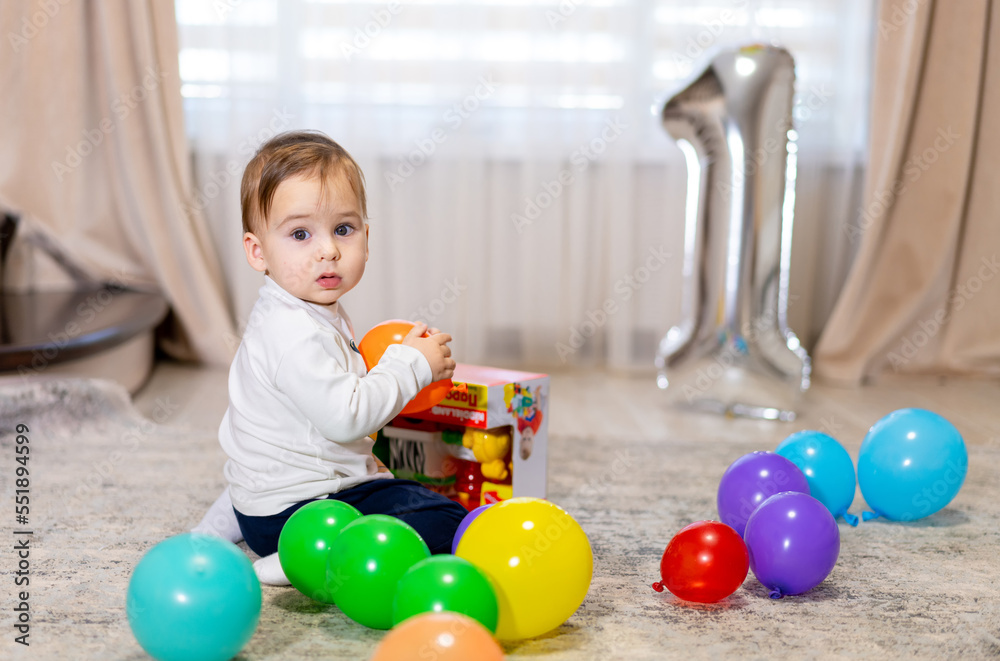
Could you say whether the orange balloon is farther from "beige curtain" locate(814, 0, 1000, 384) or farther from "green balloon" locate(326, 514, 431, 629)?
"beige curtain" locate(814, 0, 1000, 384)

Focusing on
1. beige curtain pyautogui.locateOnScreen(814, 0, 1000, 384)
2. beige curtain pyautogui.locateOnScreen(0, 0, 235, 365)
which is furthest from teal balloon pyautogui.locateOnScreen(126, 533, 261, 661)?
beige curtain pyautogui.locateOnScreen(814, 0, 1000, 384)

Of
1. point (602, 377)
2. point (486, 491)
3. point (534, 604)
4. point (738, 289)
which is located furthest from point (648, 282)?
point (534, 604)

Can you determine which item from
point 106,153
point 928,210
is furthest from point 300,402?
point 928,210

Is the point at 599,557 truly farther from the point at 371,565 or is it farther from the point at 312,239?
the point at 312,239

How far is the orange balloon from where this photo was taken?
833 millimetres

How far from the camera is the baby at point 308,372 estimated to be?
120cm

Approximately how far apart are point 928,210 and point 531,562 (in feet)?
7.53

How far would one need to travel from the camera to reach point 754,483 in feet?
4.45

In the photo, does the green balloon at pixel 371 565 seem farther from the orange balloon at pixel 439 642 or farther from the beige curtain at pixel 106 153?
the beige curtain at pixel 106 153

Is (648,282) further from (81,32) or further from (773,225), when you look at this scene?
(81,32)

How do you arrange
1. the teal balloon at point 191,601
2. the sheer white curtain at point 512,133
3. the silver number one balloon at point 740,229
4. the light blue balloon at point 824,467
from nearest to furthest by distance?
the teal balloon at point 191,601
the light blue balloon at point 824,467
the silver number one balloon at point 740,229
the sheer white curtain at point 512,133

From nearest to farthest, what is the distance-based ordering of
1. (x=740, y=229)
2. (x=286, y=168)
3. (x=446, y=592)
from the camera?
(x=446, y=592) < (x=286, y=168) < (x=740, y=229)

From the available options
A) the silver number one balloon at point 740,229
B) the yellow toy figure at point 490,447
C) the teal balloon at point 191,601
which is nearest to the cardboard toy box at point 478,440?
the yellow toy figure at point 490,447

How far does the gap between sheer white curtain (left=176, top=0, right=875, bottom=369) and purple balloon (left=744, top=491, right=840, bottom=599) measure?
1662mm
